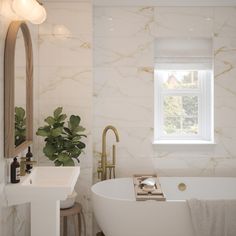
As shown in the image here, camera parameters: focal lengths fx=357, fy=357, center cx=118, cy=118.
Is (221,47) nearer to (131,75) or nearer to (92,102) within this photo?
(131,75)

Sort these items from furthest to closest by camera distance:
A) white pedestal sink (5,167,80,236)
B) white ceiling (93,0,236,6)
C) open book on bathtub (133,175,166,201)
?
white ceiling (93,0,236,6)
open book on bathtub (133,175,166,201)
white pedestal sink (5,167,80,236)

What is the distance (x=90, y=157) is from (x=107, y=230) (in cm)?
85

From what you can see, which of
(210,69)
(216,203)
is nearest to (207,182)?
(216,203)

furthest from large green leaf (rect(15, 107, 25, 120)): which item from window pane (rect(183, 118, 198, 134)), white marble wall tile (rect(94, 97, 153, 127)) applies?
window pane (rect(183, 118, 198, 134))

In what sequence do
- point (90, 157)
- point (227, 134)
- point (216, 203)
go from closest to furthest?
1. point (216, 203)
2. point (90, 157)
3. point (227, 134)

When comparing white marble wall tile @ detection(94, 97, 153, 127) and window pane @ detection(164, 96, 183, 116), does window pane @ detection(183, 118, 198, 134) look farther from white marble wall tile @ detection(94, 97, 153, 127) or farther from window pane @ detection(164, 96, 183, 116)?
white marble wall tile @ detection(94, 97, 153, 127)

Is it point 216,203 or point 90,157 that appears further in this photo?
point 90,157

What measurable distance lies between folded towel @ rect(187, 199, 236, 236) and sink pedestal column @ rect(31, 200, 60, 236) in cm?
116

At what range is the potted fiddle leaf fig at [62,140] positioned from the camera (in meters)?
3.29

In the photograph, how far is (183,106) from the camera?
4211 mm

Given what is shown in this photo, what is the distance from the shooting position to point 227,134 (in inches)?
158

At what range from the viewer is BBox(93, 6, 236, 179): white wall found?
396cm

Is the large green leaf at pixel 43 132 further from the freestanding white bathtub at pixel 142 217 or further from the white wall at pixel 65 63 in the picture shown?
the freestanding white bathtub at pixel 142 217

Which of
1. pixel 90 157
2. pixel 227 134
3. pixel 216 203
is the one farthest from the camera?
pixel 227 134
